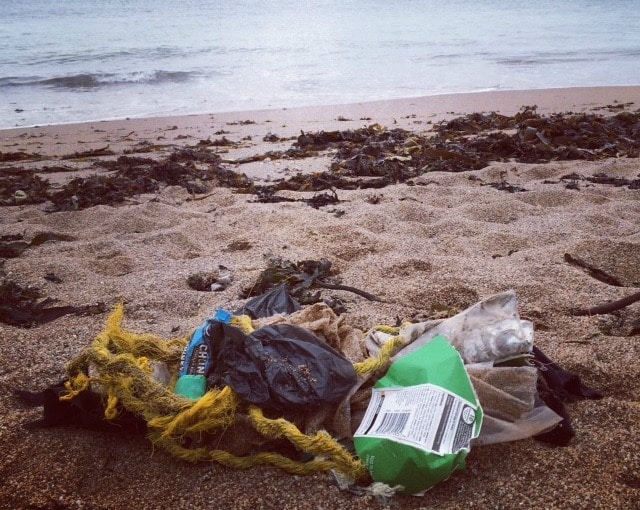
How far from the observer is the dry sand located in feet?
4.86

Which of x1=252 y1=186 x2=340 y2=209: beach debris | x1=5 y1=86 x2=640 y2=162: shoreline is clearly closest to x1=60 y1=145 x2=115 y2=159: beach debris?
x1=5 y1=86 x2=640 y2=162: shoreline

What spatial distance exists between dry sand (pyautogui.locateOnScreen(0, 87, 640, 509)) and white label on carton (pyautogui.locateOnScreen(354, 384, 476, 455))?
17 centimetres

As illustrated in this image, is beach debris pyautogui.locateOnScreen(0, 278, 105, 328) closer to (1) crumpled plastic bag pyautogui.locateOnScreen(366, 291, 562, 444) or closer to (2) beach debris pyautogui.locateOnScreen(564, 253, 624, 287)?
(1) crumpled plastic bag pyautogui.locateOnScreen(366, 291, 562, 444)

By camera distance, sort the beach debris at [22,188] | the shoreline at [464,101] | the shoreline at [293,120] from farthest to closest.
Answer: the shoreline at [464,101] < the shoreline at [293,120] < the beach debris at [22,188]

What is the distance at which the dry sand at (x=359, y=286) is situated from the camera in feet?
4.86

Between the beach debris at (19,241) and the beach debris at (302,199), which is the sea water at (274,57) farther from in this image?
the beach debris at (19,241)

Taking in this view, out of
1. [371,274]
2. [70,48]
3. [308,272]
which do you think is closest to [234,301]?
[308,272]

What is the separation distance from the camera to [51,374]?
6.77 ft

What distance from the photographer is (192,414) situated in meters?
1.53

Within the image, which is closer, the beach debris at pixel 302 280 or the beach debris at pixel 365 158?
the beach debris at pixel 302 280

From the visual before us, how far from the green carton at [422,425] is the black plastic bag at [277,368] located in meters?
0.15

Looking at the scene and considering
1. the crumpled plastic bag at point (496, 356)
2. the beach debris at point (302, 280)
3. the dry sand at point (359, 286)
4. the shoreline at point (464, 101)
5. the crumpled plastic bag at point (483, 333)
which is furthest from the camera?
the shoreline at point (464, 101)

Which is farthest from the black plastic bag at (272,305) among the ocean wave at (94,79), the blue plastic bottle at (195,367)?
the ocean wave at (94,79)

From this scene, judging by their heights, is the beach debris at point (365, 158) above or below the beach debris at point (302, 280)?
above
